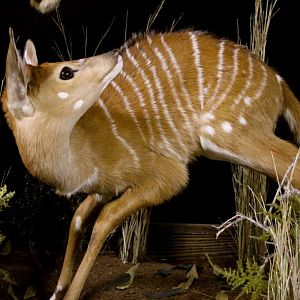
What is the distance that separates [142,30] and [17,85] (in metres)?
1.00

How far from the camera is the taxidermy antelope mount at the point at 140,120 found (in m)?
1.90

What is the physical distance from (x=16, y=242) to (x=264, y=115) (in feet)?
3.28

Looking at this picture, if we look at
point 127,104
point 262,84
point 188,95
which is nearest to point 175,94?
point 188,95

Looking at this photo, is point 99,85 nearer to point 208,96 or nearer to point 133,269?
point 208,96

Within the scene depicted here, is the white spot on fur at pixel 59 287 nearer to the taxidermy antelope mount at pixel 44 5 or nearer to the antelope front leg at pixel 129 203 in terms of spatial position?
the antelope front leg at pixel 129 203

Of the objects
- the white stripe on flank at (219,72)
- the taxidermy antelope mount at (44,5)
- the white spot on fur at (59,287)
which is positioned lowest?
the white spot on fur at (59,287)

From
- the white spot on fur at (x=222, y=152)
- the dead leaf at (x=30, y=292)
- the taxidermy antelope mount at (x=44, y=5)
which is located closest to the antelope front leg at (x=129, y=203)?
the white spot on fur at (x=222, y=152)

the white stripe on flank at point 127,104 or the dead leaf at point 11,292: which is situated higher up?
the white stripe on flank at point 127,104

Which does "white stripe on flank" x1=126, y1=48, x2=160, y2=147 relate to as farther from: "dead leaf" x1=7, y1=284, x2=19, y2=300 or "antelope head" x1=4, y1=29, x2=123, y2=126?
"dead leaf" x1=7, y1=284, x2=19, y2=300

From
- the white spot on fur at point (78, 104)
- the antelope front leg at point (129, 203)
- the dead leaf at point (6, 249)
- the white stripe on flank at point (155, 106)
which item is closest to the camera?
the white spot on fur at point (78, 104)

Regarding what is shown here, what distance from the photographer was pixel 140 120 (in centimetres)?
214

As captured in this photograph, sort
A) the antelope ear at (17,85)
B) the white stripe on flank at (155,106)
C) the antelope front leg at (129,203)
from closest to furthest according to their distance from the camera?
the antelope ear at (17,85), the antelope front leg at (129,203), the white stripe on flank at (155,106)

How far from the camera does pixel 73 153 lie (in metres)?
1.97

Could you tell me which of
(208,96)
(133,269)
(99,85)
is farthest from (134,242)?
(99,85)
